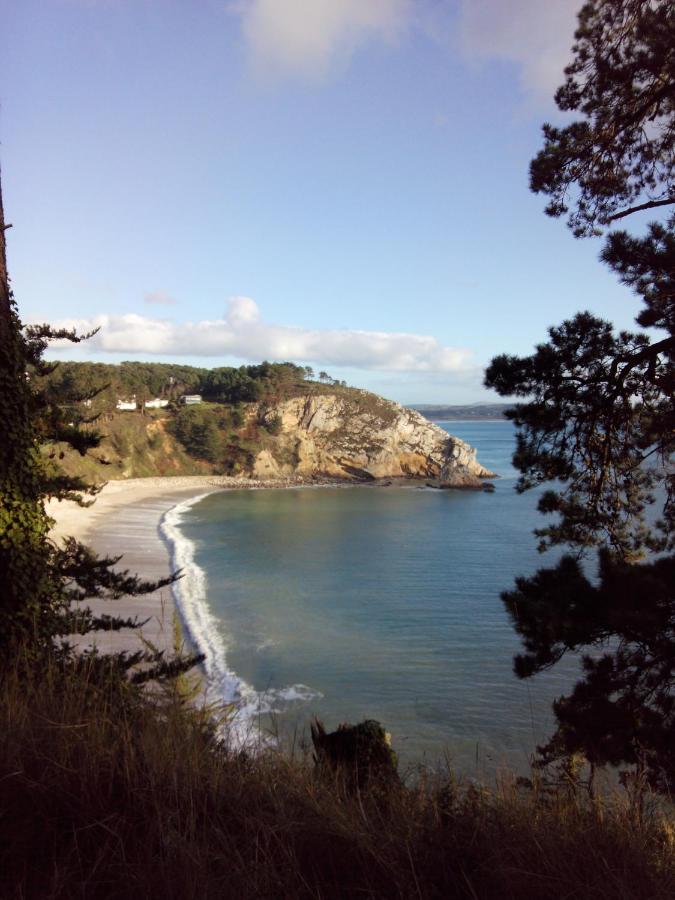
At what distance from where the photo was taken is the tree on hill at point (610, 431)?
15.1 feet

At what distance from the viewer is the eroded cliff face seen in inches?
2830

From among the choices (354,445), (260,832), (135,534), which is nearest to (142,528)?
(135,534)

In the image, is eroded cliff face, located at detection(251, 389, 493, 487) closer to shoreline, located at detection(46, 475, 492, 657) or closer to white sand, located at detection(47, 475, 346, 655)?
shoreline, located at detection(46, 475, 492, 657)

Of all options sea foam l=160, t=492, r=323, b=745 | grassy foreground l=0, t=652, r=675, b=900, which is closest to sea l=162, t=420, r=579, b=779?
sea foam l=160, t=492, r=323, b=745

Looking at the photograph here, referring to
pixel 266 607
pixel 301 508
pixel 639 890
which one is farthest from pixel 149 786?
pixel 301 508

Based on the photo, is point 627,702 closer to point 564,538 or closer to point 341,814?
point 564,538

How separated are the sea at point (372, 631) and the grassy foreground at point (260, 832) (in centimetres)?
37

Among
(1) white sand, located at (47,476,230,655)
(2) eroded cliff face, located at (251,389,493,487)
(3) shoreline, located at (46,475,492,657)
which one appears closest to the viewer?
(3) shoreline, located at (46,475,492,657)

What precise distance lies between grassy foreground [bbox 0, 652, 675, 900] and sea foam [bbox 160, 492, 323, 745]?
2.74 feet

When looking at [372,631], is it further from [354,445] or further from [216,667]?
[354,445]

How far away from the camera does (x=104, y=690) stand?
370 centimetres

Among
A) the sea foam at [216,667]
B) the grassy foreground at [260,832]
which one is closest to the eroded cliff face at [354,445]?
the sea foam at [216,667]

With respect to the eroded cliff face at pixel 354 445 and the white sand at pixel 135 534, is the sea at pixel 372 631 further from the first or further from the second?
the eroded cliff face at pixel 354 445

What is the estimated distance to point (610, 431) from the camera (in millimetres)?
5438
